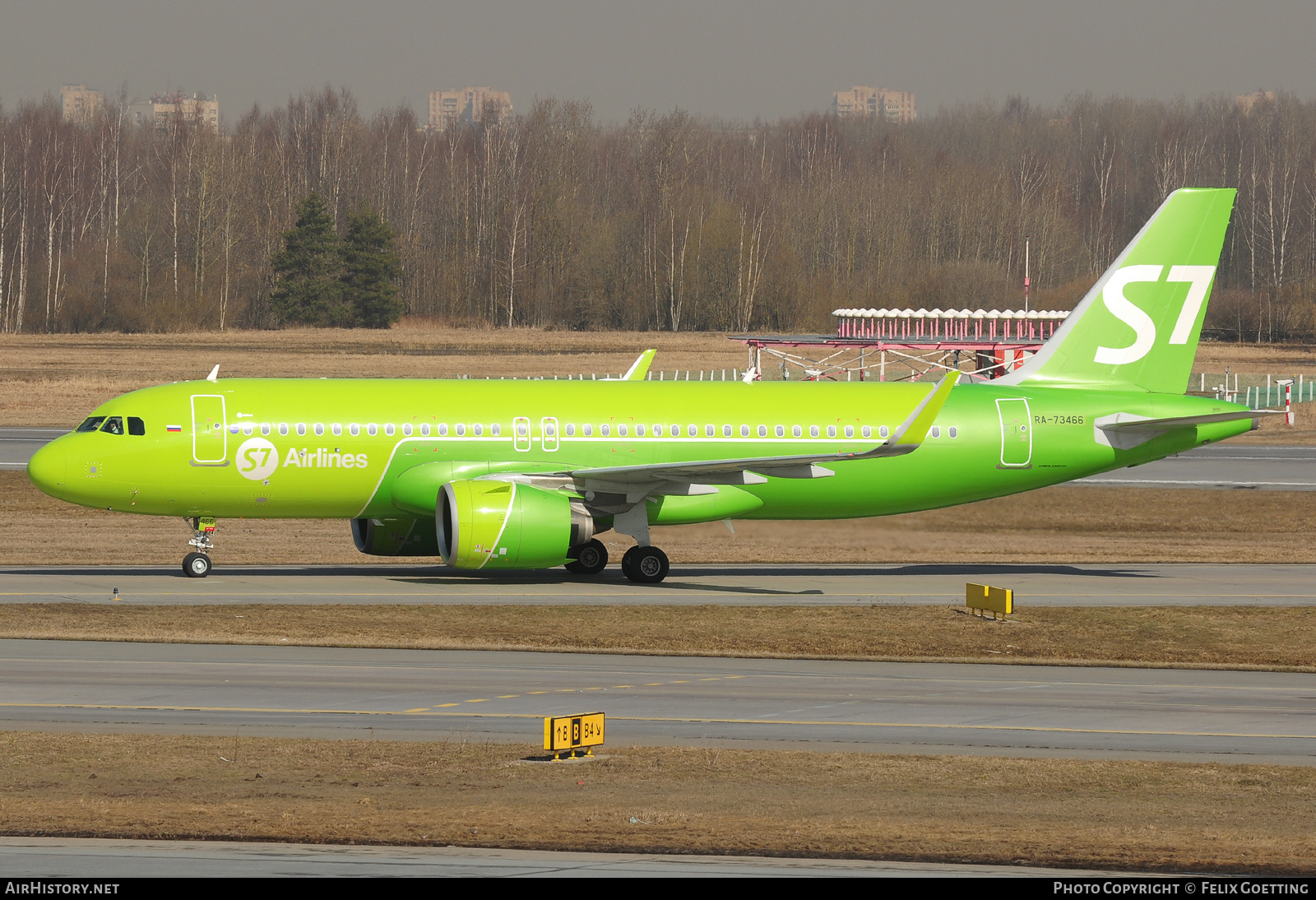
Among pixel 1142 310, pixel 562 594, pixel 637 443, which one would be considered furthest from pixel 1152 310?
pixel 562 594

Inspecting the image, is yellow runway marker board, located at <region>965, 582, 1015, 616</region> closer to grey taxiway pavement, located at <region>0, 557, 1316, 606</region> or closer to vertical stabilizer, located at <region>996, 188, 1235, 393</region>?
grey taxiway pavement, located at <region>0, 557, 1316, 606</region>

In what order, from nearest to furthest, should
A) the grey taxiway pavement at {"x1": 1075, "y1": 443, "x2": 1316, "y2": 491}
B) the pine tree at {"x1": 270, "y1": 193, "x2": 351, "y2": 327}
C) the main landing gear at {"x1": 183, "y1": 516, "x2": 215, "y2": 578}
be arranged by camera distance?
the main landing gear at {"x1": 183, "y1": 516, "x2": 215, "y2": 578}, the grey taxiway pavement at {"x1": 1075, "y1": 443, "x2": 1316, "y2": 491}, the pine tree at {"x1": 270, "y1": 193, "x2": 351, "y2": 327}

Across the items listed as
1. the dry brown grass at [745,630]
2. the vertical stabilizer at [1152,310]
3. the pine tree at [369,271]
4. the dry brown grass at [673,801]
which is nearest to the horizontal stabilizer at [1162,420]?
the vertical stabilizer at [1152,310]

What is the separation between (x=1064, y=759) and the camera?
20734 mm

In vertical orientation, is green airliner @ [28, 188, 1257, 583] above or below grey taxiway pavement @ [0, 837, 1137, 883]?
above

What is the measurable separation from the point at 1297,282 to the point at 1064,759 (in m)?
158

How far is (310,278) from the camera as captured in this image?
14588cm

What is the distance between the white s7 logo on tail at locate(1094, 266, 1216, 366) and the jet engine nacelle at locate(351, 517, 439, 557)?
18540mm

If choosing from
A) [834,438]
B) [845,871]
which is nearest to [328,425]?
[834,438]

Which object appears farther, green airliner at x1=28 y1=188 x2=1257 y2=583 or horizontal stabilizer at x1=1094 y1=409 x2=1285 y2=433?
horizontal stabilizer at x1=1094 y1=409 x2=1285 y2=433

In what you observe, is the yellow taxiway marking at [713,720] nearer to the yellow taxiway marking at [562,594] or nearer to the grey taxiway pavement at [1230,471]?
the yellow taxiway marking at [562,594]

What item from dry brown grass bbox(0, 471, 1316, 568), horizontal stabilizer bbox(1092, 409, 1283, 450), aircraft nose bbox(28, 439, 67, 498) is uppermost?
horizontal stabilizer bbox(1092, 409, 1283, 450)

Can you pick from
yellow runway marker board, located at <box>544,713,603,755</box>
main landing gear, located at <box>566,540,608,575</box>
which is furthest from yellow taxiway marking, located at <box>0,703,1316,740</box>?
main landing gear, located at <box>566,540,608,575</box>

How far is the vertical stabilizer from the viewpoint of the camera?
41344 millimetres
